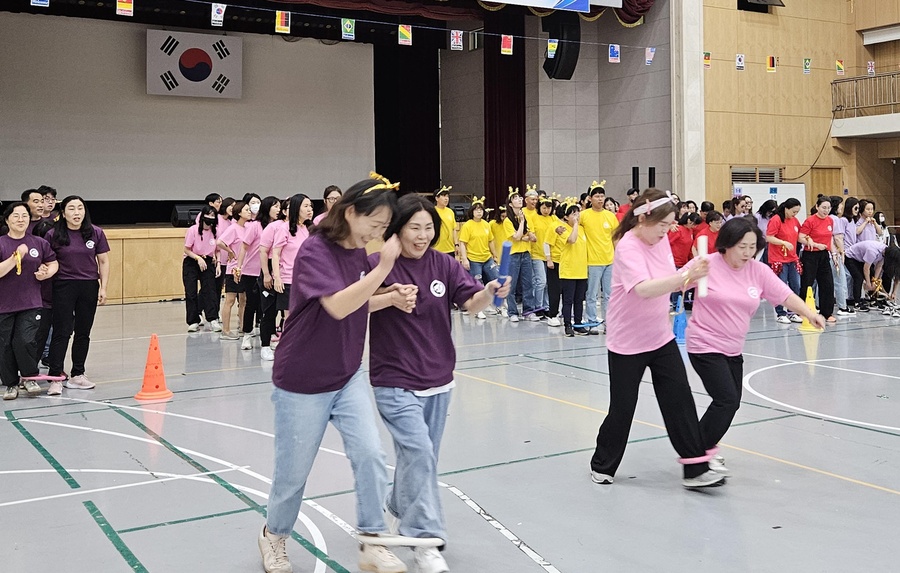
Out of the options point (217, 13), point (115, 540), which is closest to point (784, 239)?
point (217, 13)

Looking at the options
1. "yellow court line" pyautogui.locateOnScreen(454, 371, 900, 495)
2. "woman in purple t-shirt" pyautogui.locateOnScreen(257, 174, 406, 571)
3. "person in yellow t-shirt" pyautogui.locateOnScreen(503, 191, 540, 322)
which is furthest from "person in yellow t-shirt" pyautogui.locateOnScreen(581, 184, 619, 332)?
"woman in purple t-shirt" pyautogui.locateOnScreen(257, 174, 406, 571)

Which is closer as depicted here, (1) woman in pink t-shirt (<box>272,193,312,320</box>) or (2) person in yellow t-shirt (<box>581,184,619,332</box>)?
(1) woman in pink t-shirt (<box>272,193,312,320</box>)

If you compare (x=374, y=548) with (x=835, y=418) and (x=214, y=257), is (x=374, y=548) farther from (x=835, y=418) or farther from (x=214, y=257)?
(x=214, y=257)

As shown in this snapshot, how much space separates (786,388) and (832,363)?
5.09ft

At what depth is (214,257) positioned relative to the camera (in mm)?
12297

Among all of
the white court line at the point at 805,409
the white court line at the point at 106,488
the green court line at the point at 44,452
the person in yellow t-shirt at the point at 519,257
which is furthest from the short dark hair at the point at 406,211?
the person in yellow t-shirt at the point at 519,257

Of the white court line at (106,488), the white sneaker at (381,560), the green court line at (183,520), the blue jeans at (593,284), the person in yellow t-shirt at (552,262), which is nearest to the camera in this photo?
the white sneaker at (381,560)

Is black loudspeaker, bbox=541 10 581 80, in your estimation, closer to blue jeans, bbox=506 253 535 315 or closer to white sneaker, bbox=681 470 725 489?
blue jeans, bbox=506 253 535 315

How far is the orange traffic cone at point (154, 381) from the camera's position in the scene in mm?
7836

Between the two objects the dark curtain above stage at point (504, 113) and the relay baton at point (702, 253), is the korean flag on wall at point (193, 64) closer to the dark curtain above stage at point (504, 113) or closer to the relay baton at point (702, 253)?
the dark curtain above stage at point (504, 113)

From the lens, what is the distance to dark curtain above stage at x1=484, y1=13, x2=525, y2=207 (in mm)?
20578

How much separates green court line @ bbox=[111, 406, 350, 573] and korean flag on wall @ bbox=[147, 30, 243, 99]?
13.5 metres

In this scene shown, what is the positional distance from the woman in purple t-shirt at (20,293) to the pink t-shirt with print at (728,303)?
17.7 feet

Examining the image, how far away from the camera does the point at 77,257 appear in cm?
792
